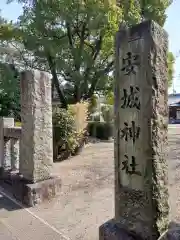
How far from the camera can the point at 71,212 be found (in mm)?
4254

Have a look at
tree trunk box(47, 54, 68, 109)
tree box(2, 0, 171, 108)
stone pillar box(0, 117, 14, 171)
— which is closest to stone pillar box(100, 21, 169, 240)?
stone pillar box(0, 117, 14, 171)

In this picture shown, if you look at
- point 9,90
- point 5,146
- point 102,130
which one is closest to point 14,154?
point 5,146

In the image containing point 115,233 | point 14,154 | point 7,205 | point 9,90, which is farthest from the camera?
point 9,90

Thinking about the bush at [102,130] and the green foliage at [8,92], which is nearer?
the green foliage at [8,92]

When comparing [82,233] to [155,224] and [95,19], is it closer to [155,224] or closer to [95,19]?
[155,224]

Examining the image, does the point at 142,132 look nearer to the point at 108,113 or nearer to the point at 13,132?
the point at 13,132

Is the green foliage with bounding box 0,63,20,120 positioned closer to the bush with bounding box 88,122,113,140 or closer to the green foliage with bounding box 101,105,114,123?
the bush with bounding box 88,122,113,140

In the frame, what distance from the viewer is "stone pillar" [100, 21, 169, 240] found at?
2.55 meters

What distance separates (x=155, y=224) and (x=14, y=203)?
3046 mm

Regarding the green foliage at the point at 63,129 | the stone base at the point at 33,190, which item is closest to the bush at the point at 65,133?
the green foliage at the point at 63,129

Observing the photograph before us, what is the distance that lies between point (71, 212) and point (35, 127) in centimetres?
157

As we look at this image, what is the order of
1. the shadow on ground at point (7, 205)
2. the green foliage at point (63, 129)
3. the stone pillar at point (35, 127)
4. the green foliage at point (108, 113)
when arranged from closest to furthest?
1. the shadow on ground at point (7, 205)
2. the stone pillar at point (35, 127)
3. the green foliage at point (63, 129)
4. the green foliage at point (108, 113)

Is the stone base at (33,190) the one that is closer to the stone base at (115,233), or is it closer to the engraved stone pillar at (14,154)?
the engraved stone pillar at (14,154)

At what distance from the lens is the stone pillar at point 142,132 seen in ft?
8.37
